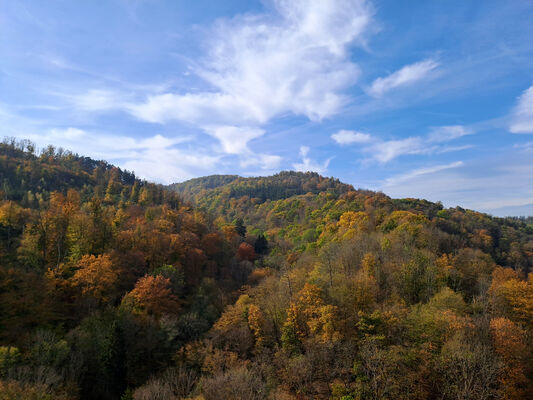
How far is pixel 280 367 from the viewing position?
29250 mm

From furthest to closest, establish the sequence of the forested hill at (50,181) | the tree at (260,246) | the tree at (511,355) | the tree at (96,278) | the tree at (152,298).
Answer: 1. the tree at (260,246)
2. the forested hill at (50,181)
3. the tree at (96,278)
4. the tree at (152,298)
5. the tree at (511,355)

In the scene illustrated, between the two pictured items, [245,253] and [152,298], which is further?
[245,253]

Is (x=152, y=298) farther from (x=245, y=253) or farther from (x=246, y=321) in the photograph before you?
(x=245, y=253)

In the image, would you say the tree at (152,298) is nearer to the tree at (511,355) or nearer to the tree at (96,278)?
the tree at (96,278)

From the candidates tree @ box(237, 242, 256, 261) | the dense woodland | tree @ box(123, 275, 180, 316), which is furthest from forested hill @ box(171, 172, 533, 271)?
tree @ box(123, 275, 180, 316)

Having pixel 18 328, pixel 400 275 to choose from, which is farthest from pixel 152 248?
pixel 400 275

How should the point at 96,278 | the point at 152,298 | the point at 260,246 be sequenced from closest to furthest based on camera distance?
the point at 152,298
the point at 96,278
the point at 260,246

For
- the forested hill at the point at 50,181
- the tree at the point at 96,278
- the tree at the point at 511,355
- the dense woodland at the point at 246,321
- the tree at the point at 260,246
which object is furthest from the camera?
the tree at the point at 260,246

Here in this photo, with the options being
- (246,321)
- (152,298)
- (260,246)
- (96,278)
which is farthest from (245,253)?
(96,278)

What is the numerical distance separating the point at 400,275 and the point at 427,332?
41.5 ft

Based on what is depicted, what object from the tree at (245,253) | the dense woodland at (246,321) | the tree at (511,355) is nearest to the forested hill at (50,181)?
the dense woodland at (246,321)

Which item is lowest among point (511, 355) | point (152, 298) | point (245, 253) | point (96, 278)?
point (152, 298)

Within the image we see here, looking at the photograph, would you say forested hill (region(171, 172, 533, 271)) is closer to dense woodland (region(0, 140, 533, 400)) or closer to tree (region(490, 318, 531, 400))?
dense woodland (region(0, 140, 533, 400))

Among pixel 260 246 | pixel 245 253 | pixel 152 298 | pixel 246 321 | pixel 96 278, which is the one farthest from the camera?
pixel 260 246
